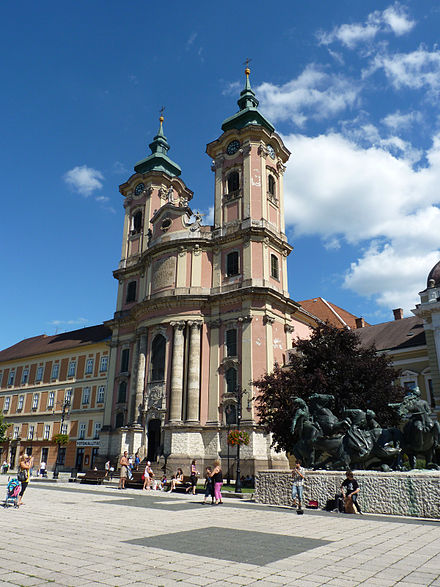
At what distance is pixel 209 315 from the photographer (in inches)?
1551

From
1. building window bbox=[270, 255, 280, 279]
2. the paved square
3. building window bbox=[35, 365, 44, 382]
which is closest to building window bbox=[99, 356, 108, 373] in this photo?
building window bbox=[35, 365, 44, 382]

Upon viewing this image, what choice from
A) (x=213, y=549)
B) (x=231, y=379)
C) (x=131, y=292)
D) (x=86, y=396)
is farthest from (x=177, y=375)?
(x=213, y=549)

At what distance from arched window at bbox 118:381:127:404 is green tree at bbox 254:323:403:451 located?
19.0 m

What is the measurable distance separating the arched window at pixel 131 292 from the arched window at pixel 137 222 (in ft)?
19.8

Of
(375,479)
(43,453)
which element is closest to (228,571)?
(375,479)

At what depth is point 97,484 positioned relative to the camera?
28953mm

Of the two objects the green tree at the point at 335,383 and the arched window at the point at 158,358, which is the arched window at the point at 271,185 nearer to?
the arched window at the point at 158,358

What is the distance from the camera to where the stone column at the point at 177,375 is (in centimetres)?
3628

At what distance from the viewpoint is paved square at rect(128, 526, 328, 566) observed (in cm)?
761

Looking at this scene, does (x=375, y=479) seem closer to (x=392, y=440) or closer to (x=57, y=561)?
(x=392, y=440)

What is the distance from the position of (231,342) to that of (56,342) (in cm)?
3077

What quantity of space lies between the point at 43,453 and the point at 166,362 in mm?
23045

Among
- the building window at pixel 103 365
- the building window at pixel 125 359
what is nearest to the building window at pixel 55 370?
the building window at pixel 103 365

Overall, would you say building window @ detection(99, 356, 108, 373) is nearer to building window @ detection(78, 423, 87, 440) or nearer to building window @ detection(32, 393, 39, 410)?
building window @ detection(78, 423, 87, 440)
